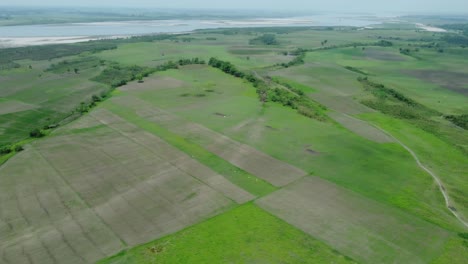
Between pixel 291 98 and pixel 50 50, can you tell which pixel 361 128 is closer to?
pixel 291 98

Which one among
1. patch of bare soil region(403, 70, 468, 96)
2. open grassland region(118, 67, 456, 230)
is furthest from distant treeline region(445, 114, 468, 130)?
patch of bare soil region(403, 70, 468, 96)

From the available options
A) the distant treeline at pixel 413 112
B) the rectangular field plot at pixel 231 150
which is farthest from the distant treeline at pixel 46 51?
the distant treeline at pixel 413 112

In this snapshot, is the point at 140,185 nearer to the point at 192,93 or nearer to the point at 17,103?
the point at 192,93

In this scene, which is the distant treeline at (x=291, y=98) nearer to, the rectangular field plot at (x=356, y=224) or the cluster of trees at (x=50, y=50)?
the rectangular field plot at (x=356, y=224)

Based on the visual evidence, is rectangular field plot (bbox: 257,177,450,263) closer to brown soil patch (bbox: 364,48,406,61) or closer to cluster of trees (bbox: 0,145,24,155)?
cluster of trees (bbox: 0,145,24,155)

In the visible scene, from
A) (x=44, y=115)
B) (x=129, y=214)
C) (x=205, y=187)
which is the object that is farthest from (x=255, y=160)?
(x=44, y=115)
